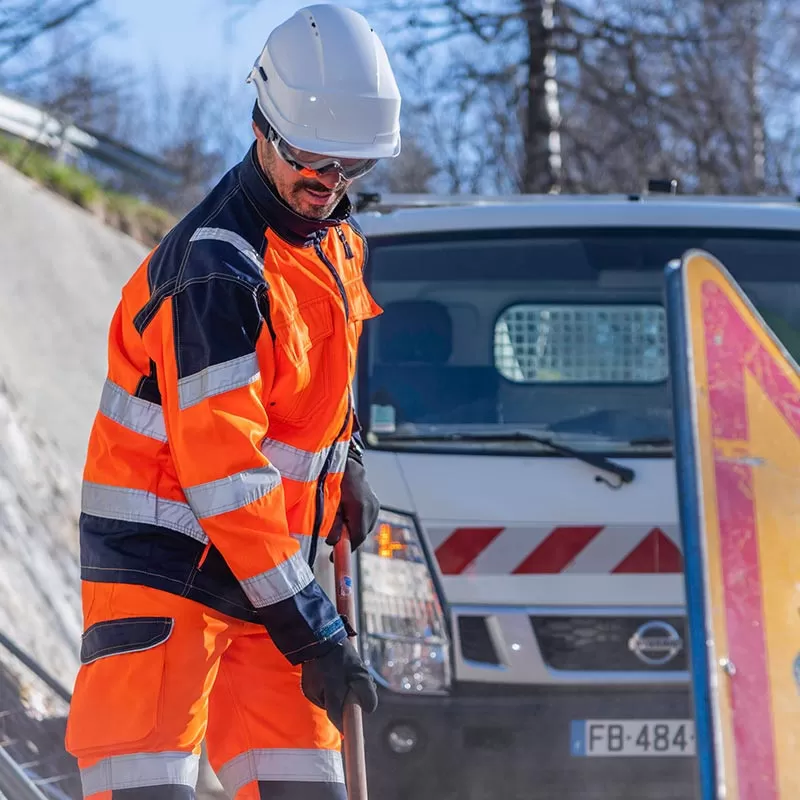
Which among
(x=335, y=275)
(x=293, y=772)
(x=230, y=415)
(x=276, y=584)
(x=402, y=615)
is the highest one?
(x=335, y=275)

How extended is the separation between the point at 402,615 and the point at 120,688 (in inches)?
53.7

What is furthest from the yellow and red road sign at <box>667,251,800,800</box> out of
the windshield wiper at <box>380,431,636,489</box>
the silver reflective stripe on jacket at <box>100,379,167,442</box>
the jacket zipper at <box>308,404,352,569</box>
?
the windshield wiper at <box>380,431,636,489</box>

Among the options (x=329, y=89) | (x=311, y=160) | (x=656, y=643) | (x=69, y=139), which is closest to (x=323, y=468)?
(x=311, y=160)

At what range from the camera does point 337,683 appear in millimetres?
2533

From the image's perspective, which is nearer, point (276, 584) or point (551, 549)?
point (276, 584)

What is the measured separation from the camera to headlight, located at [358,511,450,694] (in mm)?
3766

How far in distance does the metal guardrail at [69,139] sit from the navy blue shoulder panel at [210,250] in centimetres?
1427

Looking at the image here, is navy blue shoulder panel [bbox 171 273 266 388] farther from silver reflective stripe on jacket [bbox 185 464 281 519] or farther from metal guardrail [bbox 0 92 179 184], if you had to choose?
metal guardrail [bbox 0 92 179 184]

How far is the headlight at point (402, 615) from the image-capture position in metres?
3.77

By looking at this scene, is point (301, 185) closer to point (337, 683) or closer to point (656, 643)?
point (337, 683)

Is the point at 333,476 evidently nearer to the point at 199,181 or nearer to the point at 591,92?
the point at 591,92

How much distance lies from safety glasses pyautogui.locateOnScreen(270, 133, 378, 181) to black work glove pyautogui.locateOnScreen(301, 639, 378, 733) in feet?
2.98

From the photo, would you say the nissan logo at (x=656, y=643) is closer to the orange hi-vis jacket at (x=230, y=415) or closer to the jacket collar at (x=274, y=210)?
the orange hi-vis jacket at (x=230, y=415)

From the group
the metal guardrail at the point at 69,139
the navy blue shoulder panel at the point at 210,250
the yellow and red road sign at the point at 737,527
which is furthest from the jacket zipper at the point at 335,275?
the metal guardrail at the point at 69,139
